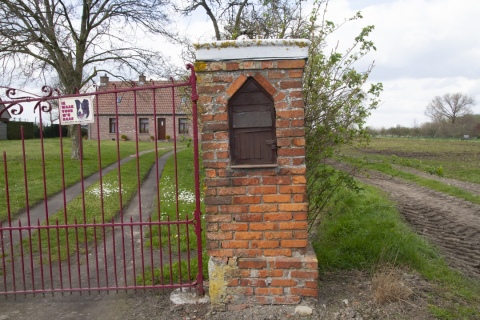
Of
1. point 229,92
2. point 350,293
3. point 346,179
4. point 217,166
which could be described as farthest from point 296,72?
point 350,293

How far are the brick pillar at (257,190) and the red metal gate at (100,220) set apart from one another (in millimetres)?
276

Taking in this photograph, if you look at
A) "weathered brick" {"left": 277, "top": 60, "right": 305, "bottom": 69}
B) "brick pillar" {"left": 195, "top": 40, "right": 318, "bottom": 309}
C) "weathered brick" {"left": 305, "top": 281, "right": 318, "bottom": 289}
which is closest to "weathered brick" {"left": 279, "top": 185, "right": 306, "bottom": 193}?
"brick pillar" {"left": 195, "top": 40, "right": 318, "bottom": 309}

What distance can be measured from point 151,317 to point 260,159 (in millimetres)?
1802

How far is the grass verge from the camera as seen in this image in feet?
13.0

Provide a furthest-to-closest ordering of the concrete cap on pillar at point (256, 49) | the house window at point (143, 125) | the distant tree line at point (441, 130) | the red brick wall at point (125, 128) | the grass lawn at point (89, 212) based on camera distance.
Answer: the distant tree line at point (441, 130) < the house window at point (143, 125) < the red brick wall at point (125, 128) < the grass lawn at point (89, 212) < the concrete cap on pillar at point (256, 49)

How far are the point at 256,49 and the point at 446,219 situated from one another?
6755 mm

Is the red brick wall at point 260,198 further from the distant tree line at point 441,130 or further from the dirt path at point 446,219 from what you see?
the distant tree line at point 441,130

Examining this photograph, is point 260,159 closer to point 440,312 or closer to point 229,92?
point 229,92

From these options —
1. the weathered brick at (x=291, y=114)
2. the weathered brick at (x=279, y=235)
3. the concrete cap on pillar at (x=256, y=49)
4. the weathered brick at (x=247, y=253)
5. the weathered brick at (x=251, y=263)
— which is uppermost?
the concrete cap on pillar at (x=256, y=49)

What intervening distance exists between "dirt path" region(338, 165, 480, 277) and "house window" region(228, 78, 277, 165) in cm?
200

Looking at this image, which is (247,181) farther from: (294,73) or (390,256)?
(390,256)

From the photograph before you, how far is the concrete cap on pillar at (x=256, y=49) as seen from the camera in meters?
3.56

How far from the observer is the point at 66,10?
16.2m

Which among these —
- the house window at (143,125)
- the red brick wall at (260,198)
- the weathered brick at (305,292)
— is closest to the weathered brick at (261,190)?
the red brick wall at (260,198)
